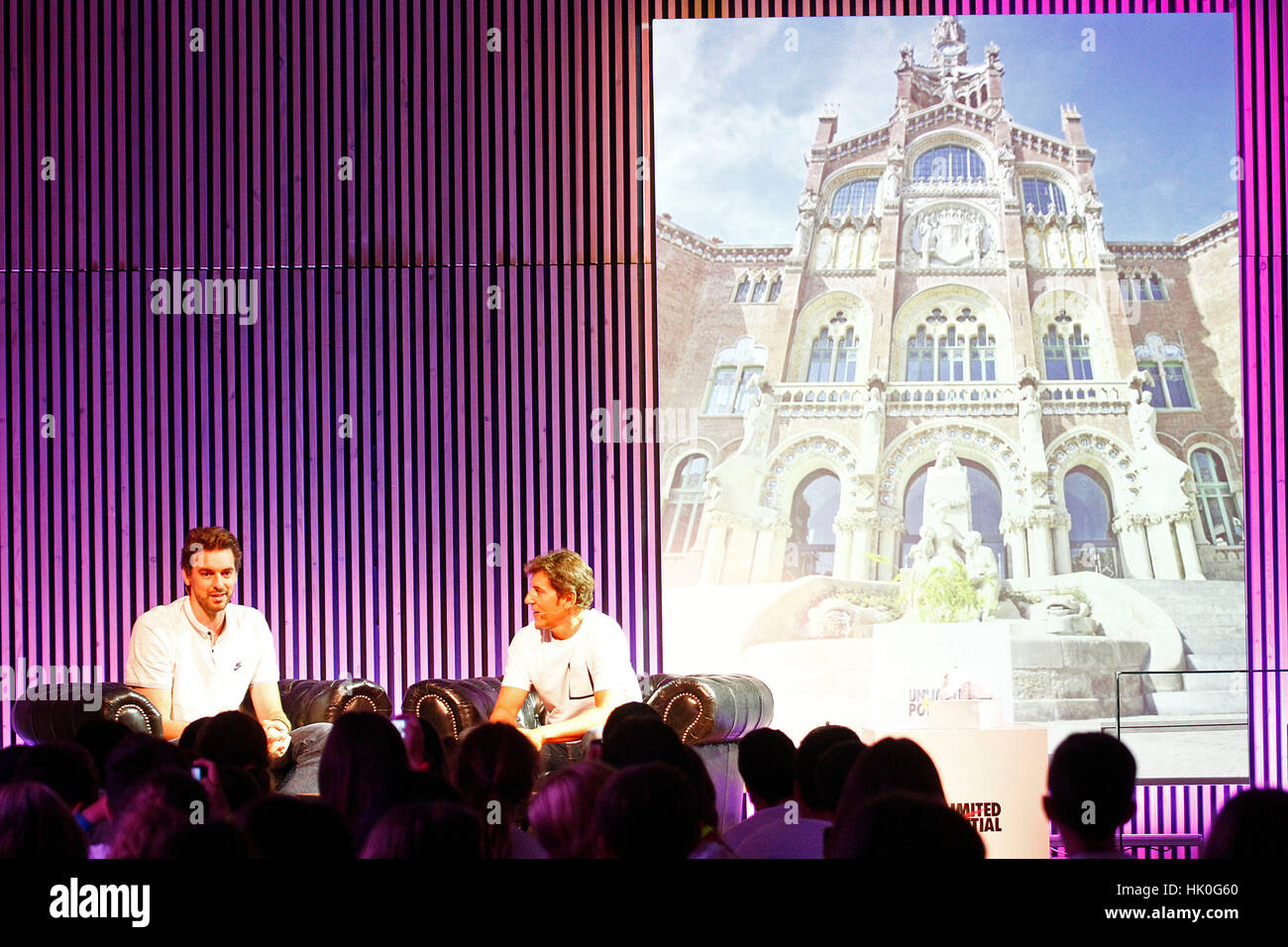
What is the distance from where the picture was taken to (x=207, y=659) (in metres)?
5.36

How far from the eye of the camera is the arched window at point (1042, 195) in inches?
263

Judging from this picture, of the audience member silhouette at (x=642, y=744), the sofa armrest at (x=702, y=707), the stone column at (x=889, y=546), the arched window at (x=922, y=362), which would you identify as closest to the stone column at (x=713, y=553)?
the stone column at (x=889, y=546)

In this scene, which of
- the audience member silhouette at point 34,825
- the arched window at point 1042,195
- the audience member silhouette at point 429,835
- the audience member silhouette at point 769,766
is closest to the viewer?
the audience member silhouette at point 429,835

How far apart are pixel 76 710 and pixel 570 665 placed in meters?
1.87

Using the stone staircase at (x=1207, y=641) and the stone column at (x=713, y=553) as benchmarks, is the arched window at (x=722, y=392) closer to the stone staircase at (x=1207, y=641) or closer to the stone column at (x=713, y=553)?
the stone column at (x=713, y=553)

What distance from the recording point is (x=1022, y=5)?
6652 mm

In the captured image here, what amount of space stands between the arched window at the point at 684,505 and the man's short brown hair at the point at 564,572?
1358 mm

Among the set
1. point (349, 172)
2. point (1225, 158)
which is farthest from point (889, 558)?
point (349, 172)

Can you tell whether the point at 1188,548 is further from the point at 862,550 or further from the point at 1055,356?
the point at 862,550

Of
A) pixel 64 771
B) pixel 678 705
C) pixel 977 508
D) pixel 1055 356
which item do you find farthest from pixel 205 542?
pixel 1055 356

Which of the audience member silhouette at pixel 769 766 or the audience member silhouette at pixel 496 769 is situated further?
the audience member silhouette at pixel 769 766

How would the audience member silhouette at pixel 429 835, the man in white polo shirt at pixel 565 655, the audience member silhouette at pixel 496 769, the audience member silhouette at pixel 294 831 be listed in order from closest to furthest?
the audience member silhouette at pixel 429 835 < the audience member silhouette at pixel 294 831 < the audience member silhouette at pixel 496 769 < the man in white polo shirt at pixel 565 655

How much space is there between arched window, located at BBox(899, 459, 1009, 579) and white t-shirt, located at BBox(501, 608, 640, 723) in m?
1.91
